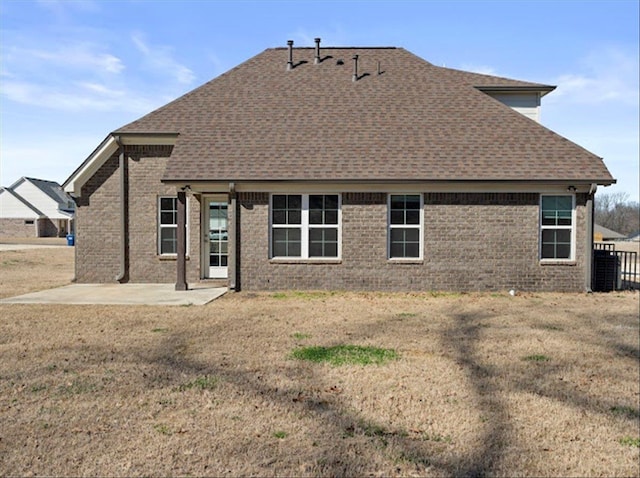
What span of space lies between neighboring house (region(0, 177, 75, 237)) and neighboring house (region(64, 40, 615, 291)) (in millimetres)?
58553

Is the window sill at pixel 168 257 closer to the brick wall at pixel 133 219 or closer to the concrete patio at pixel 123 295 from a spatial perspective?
the brick wall at pixel 133 219

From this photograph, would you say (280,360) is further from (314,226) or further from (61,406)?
(314,226)

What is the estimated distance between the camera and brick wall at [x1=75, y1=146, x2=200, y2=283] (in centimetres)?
1552

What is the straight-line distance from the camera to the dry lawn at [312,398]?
13.2 feet

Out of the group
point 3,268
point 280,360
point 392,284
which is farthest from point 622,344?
point 3,268

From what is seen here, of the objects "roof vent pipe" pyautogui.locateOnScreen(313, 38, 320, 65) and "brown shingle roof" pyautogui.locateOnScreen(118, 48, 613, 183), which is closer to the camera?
"brown shingle roof" pyautogui.locateOnScreen(118, 48, 613, 183)

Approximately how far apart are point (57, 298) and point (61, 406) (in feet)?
27.0

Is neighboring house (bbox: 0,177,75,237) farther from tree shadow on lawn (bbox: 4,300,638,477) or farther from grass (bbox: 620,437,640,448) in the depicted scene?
grass (bbox: 620,437,640,448)

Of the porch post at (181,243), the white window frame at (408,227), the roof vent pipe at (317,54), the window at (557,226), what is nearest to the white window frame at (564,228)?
the window at (557,226)

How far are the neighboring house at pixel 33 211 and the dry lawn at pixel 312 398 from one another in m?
66.6

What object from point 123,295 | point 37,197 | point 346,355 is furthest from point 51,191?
point 346,355

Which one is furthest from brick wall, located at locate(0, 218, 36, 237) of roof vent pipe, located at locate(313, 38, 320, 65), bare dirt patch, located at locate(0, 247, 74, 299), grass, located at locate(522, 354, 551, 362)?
grass, located at locate(522, 354, 551, 362)

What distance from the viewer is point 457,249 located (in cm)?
1411

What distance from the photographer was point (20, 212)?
225 ft
